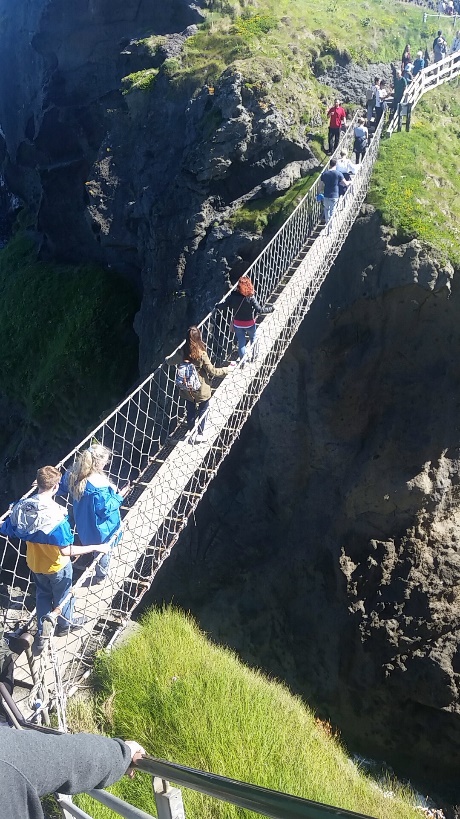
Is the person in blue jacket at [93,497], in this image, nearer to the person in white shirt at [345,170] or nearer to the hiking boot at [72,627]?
the hiking boot at [72,627]

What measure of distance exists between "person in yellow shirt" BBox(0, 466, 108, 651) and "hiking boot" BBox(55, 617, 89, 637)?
0.17 ft

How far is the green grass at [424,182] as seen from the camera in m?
9.03

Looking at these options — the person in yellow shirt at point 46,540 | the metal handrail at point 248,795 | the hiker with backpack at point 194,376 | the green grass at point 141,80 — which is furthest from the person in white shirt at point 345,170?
the metal handrail at point 248,795

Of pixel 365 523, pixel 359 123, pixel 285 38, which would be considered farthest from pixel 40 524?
pixel 285 38

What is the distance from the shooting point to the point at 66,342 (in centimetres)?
1437

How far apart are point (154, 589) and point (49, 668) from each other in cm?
625

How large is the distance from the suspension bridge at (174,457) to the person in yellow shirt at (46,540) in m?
0.14

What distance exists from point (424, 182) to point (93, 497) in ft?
24.7

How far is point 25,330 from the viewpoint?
628 inches

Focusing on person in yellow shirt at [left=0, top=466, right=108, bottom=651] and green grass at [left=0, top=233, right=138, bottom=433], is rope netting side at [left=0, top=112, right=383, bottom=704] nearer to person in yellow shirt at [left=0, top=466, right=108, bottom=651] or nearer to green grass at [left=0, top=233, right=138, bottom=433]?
person in yellow shirt at [left=0, top=466, right=108, bottom=651]

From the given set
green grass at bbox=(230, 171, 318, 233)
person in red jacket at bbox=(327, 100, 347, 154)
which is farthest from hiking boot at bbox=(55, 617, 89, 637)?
person in red jacket at bbox=(327, 100, 347, 154)

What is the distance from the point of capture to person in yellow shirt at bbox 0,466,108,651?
394 centimetres

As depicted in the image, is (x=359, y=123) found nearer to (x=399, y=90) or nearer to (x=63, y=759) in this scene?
(x=399, y=90)

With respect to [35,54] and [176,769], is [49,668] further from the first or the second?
[35,54]
